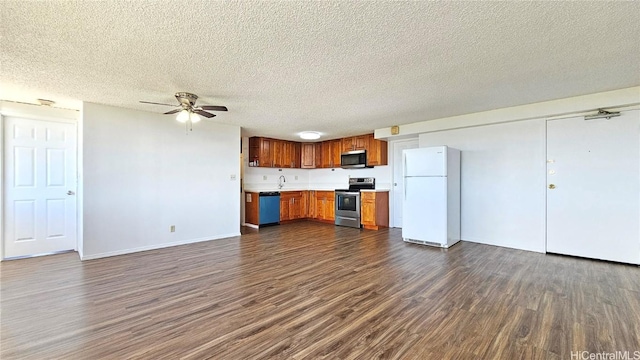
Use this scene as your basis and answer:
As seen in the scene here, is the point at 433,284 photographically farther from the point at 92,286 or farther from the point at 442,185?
the point at 92,286

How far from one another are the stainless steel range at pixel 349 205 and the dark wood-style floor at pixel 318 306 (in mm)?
2415

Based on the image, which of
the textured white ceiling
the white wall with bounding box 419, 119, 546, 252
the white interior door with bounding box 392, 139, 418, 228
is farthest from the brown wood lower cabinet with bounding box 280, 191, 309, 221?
the white wall with bounding box 419, 119, 546, 252

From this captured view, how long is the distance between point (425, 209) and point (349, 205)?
7.27 ft

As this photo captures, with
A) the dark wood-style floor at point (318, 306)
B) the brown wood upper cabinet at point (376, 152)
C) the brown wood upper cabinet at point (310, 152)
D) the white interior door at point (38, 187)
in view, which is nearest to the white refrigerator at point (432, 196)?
the dark wood-style floor at point (318, 306)

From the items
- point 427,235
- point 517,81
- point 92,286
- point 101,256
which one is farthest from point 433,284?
point 101,256

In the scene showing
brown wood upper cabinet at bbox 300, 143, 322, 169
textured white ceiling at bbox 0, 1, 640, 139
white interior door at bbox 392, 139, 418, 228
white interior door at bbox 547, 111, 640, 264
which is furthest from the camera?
brown wood upper cabinet at bbox 300, 143, 322, 169

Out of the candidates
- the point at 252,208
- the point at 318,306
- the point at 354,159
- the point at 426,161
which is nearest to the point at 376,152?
the point at 354,159

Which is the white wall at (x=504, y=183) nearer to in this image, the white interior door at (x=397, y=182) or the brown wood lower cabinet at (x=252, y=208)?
the white interior door at (x=397, y=182)

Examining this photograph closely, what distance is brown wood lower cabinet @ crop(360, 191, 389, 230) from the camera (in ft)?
20.0

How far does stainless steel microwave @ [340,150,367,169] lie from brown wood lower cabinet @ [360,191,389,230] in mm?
834

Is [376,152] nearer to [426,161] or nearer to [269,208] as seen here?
[426,161]

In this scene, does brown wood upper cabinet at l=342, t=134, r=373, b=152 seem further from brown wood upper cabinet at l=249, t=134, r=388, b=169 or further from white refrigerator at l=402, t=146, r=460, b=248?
white refrigerator at l=402, t=146, r=460, b=248

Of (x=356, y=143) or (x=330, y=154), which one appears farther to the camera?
(x=330, y=154)

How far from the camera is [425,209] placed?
4.63 metres
